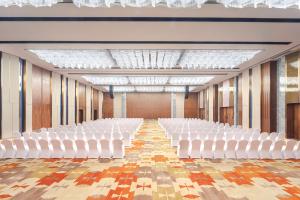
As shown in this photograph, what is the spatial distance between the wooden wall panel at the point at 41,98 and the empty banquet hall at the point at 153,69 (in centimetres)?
12

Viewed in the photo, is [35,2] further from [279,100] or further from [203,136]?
[279,100]

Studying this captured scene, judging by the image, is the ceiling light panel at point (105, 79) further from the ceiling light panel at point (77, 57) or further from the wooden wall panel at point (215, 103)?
the wooden wall panel at point (215, 103)

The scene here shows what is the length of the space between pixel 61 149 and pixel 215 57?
823 centimetres

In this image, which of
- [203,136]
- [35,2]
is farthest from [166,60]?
[35,2]

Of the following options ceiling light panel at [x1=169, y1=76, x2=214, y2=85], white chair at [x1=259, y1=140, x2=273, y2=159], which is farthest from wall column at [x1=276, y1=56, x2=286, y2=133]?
ceiling light panel at [x1=169, y1=76, x2=214, y2=85]

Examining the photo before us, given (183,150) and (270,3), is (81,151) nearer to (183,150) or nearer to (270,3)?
(183,150)

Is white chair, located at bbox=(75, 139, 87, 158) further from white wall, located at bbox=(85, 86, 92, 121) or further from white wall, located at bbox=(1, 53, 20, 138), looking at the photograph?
white wall, located at bbox=(85, 86, 92, 121)

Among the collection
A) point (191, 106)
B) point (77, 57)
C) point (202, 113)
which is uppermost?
point (77, 57)

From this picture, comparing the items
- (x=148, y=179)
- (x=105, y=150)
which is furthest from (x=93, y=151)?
(x=148, y=179)

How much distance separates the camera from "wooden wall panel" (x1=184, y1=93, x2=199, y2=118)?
43.3 m

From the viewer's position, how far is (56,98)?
22375mm

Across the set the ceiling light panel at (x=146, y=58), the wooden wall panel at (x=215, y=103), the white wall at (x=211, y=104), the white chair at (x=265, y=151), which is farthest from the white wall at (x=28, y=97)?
the white wall at (x=211, y=104)

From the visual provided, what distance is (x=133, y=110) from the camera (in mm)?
43438

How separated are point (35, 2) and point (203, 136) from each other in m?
8.43
